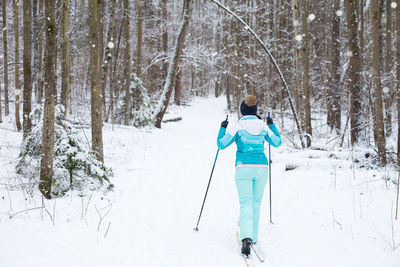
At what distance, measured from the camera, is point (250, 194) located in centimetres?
373

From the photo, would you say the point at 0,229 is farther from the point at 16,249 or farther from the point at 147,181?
the point at 147,181

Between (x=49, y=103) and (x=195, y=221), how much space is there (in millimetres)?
3248

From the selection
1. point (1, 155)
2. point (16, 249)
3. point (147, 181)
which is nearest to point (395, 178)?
point (147, 181)

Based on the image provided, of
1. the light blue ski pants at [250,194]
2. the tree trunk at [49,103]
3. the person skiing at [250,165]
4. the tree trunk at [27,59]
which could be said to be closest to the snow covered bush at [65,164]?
the tree trunk at [49,103]

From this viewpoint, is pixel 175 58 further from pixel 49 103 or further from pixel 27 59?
pixel 49 103

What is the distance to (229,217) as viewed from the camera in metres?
4.89

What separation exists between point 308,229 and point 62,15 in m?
7.01

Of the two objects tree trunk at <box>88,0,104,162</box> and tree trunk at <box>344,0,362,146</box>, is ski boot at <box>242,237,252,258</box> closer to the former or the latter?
tree trunk at <box>88,0,104,162</box>

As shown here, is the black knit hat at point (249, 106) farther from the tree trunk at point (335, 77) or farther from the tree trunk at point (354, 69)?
the tree trunk at point (335, 77)

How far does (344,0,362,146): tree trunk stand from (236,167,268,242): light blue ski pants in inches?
255

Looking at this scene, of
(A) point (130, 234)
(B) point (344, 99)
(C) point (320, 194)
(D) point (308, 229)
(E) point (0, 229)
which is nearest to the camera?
(E) point (0, 229)

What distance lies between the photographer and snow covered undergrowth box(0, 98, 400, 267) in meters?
3.42

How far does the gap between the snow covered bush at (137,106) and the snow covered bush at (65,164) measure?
8.28m

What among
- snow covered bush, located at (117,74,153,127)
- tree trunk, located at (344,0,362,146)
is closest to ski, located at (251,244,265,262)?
tree trunk, located at (344,0,362,146)
